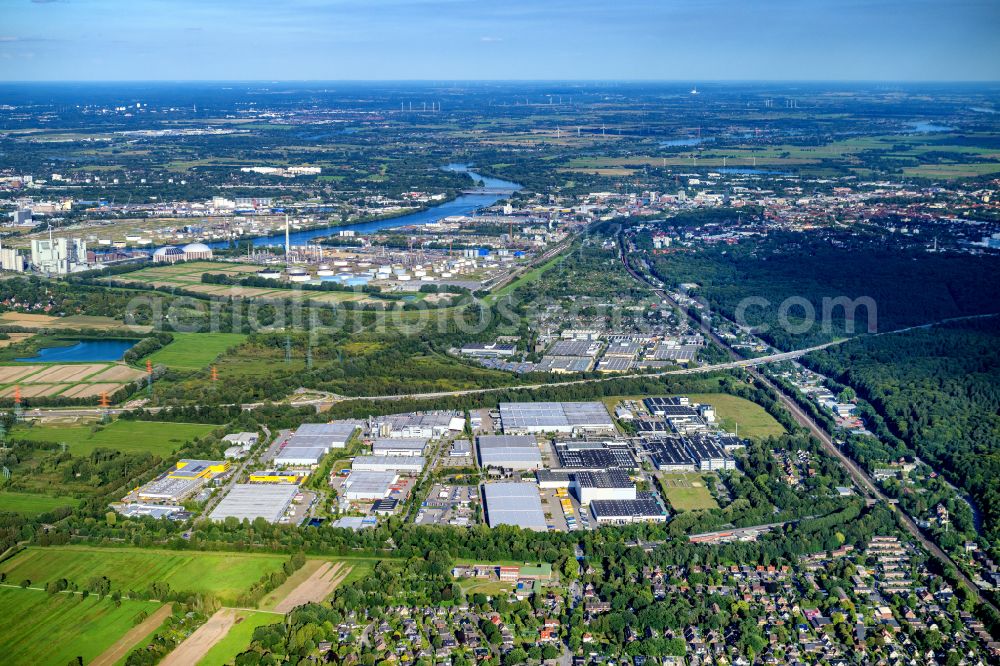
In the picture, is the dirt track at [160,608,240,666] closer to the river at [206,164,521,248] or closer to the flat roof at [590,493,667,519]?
the flat roof at [590,493,667,519]

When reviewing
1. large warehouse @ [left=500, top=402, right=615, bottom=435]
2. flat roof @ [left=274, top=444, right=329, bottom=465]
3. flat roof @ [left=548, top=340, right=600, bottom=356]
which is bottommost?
flat roof @ [left=274, top=444, right=329, bottom=465]

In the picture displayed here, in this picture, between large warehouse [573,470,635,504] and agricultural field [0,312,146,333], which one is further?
agricultural field [0,312,146,333]

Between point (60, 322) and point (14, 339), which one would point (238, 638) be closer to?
point (14, 339)

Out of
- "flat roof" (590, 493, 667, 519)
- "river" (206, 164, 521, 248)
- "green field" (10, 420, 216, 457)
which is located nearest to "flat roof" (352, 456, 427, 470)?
"flat roof" (590, 493, 667, 519)

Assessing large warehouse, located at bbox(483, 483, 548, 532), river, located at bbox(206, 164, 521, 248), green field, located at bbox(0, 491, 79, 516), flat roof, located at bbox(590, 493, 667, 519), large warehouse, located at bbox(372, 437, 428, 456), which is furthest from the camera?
river, located at bbox(206, 164, 521, 248)

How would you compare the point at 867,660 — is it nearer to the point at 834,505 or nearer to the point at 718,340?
the point at 834,505

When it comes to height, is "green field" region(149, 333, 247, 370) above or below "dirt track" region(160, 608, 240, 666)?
above

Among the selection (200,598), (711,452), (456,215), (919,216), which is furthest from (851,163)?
(200,598)

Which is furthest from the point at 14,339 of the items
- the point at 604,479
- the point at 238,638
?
the point at 604,479
